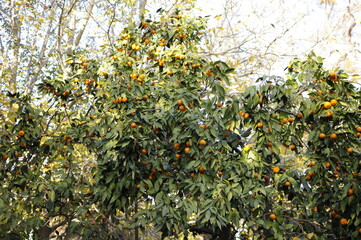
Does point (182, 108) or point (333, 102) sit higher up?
point (182, 108)

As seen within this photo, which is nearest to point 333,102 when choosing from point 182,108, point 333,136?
point 333,136

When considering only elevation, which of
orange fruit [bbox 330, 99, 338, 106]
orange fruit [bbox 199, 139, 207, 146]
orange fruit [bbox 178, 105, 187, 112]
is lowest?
orange fruit [bbox 199, 139, 207, 146]

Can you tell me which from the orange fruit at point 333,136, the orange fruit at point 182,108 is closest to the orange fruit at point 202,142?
the orange fruit at point 182,108

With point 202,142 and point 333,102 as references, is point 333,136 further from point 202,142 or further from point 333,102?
point 202,142

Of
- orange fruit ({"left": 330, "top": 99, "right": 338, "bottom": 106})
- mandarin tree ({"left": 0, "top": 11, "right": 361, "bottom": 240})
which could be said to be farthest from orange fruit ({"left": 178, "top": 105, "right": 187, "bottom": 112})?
orange fruit ({"left": 330, "top": 99, "right": 338, "bottom": 106})

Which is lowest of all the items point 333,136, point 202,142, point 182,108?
point 333,136

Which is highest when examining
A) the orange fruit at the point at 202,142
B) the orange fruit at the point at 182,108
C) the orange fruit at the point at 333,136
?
the orange fruit at the point at 182,108

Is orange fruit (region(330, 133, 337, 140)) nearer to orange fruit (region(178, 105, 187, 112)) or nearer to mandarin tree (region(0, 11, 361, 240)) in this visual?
mandarin tree (region(0, 11, 361, 240))

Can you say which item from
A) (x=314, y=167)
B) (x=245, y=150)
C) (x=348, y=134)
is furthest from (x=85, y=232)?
(x=348, y=134)

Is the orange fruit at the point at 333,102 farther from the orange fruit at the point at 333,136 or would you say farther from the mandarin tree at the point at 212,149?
the orange fruit at the point at 333,136

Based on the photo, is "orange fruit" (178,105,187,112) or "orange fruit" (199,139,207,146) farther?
"orange fruit" (178,105,187,112)

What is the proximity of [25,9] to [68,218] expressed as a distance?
468cm

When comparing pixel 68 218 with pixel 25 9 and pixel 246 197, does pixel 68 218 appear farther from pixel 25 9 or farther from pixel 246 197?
pixel 25 9

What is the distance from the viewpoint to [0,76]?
614cm
